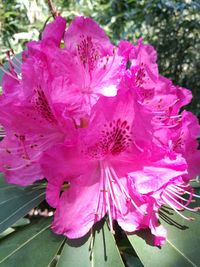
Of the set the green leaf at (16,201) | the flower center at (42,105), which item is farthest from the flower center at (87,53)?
the green leaf at (16,201)

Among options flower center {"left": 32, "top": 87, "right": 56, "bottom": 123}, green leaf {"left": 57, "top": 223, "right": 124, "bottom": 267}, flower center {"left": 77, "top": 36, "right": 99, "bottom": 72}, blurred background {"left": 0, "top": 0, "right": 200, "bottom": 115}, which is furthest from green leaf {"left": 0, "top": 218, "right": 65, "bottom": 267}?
blurred background {"left": 0, "top": 0, "right": 200, "bottom": 115}

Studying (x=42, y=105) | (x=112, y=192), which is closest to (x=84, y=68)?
(x=42, y=105)

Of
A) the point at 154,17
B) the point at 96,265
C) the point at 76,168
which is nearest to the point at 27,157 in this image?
the point at 76,168

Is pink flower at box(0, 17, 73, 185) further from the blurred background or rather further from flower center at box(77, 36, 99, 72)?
the blurred background

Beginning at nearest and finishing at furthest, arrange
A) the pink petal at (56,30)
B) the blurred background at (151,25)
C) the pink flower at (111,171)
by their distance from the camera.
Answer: the pink flower at (111,171) < the pink petal at (56,30) < the blurred background at (151,25)

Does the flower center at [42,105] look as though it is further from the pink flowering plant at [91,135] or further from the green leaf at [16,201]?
the green leaf at [16,201]

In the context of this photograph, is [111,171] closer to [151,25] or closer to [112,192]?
[112,192]

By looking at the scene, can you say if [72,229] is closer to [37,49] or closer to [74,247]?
[74,247]
